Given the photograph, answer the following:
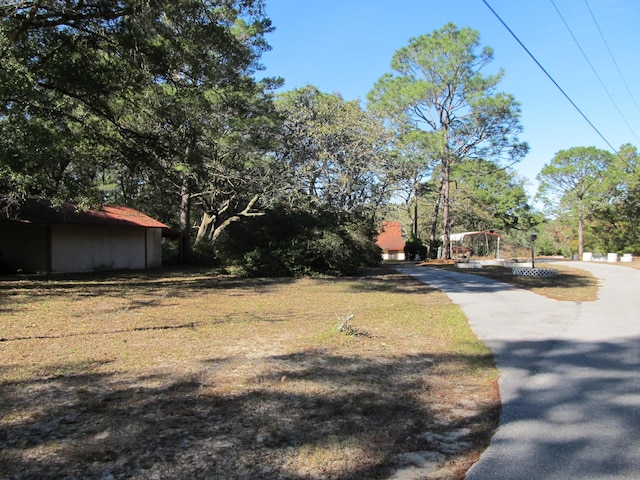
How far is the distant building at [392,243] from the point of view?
60650 mm

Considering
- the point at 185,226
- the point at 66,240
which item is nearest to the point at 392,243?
the point at 185,226

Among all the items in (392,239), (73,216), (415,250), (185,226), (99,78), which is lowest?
(415,250)

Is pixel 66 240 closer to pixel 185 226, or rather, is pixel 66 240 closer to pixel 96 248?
pixel 96 248

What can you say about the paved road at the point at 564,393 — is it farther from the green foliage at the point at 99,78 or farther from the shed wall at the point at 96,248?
the shed wall at the point at 96,248

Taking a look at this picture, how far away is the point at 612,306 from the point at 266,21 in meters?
13.5

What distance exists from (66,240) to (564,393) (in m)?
21.8

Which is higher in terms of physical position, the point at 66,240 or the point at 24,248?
the point at 66,240

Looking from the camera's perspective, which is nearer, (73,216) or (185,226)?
(73,216)

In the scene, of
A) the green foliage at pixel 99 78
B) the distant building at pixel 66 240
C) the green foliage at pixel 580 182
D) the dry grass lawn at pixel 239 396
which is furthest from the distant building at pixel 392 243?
the dry grass lawn at pixel 239 396

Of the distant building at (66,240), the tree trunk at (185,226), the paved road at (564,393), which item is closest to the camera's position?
the paved road at (564,393)

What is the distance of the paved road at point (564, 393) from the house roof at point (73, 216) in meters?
15.1

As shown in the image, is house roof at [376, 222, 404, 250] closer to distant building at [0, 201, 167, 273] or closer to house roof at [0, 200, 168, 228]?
house roof at [0, 200, 168, 228]

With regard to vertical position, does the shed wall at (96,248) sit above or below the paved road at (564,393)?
above

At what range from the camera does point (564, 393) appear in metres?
4.78
